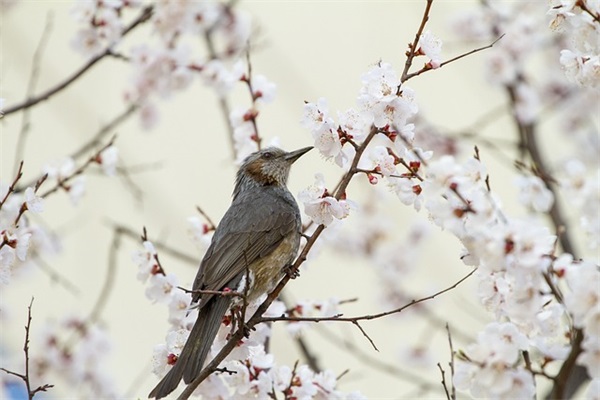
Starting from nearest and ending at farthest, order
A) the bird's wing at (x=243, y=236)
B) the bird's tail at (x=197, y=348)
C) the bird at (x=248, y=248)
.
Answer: the bird's tail at (x=197, y=348) → the bird at (x=248, y=248) → the bird's wing at (x=243, y=236)

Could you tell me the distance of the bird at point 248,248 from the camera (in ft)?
9.57

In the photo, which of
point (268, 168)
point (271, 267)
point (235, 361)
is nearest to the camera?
point (235, 361)

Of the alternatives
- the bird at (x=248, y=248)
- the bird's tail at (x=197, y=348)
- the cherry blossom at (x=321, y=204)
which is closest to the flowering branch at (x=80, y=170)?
the bird at (x=248, y=248)

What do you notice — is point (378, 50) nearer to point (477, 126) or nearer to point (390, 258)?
point (390, 258)

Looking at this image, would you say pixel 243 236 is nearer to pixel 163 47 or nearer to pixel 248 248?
pixel 248 248

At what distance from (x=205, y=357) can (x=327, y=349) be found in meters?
5.61

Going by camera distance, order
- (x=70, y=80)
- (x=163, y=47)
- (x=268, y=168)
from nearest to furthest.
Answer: (x=268, y=168), (x=70, y=80), (x=163, y=47)

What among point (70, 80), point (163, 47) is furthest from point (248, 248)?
point (163, 47)

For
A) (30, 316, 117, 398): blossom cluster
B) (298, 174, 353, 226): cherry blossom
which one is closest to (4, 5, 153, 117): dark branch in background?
(30, 316, 117, 398): blossom cluster

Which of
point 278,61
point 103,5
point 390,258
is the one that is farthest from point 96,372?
point 278,61

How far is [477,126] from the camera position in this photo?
5766 mm

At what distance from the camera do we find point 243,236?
367 centimetres

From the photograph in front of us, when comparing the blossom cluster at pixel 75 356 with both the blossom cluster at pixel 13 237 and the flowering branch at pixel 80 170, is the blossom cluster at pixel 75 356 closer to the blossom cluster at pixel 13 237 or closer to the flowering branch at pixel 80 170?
the flowering branch at pixel 80 170

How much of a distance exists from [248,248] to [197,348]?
2.66ft
